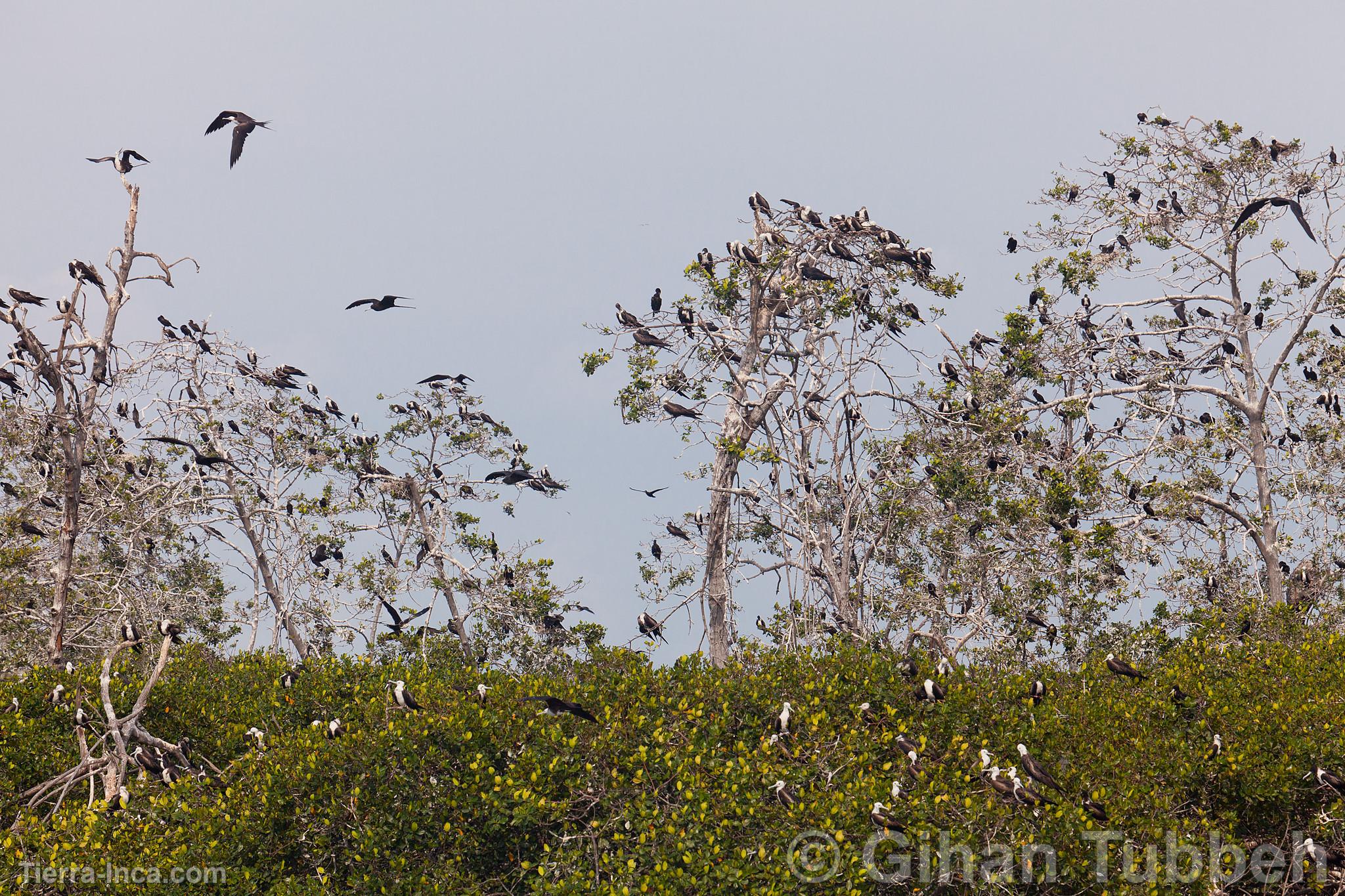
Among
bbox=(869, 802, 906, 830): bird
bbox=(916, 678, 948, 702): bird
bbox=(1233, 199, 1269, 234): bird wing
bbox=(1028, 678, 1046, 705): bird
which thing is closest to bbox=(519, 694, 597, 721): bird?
bbox=(869, 802, 906, 830): bird

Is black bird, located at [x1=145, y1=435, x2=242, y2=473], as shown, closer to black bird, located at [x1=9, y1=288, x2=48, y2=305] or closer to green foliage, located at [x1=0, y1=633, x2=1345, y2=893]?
black bird, located at [x1=9, y1=288, x2=48, y2=305]

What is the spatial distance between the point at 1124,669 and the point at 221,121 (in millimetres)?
12623

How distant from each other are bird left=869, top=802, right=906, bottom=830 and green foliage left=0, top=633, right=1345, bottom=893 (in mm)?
91

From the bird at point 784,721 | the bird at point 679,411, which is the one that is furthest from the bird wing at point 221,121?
the bird at point 784,721

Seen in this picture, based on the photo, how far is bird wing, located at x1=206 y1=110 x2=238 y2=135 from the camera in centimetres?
1372

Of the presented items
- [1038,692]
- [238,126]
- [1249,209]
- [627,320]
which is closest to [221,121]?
[238,126]

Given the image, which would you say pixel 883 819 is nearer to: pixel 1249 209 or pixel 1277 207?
pixel 1249 209

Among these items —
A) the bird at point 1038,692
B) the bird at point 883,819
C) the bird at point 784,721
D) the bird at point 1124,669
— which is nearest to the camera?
the bird at point 883,819

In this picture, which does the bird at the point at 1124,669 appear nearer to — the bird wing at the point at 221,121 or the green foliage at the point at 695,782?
the green foliage at the point at 695,782

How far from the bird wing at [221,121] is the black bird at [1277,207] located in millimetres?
15668

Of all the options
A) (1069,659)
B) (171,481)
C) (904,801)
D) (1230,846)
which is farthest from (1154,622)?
(171,481)

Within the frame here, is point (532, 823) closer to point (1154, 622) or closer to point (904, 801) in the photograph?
point (904, 801)

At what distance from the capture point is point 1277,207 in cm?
1884

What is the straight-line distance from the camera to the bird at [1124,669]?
461 inches
